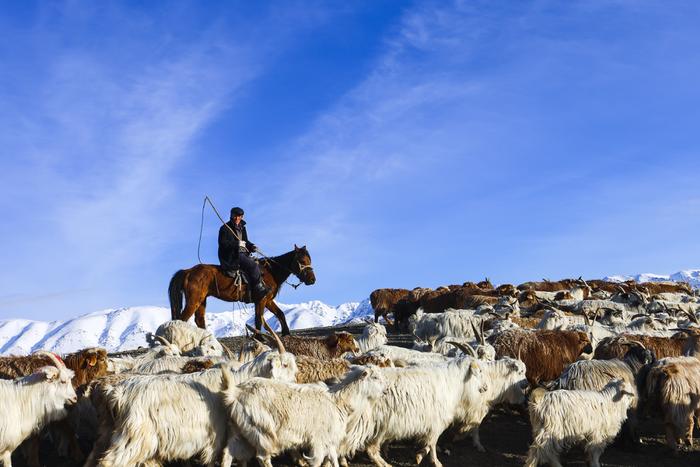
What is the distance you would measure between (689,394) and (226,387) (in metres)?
5.45

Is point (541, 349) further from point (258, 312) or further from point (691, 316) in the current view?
point (258, 312)

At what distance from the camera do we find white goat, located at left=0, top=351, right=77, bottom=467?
7242mm

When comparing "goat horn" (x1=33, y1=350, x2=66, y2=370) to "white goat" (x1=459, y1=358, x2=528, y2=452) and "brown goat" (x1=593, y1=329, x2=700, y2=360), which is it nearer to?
"white goat" (x1=459, y1=358, x2=528, y2=452)

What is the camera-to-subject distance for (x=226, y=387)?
23.2 ft

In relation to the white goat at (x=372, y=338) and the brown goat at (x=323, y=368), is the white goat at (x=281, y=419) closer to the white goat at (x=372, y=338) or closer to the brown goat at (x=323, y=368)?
the brown goat at (x=323, y=368)

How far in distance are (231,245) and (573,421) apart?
8.97 m

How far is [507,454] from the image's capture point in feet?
28.3

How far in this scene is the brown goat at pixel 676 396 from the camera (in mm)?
8422

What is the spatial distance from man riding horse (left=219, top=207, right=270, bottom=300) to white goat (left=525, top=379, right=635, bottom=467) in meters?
8.37

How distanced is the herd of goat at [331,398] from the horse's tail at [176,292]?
393 cm

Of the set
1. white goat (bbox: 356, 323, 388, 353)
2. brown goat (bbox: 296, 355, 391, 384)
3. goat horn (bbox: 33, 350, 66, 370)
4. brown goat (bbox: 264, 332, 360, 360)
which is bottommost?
brown goat (bbox: 296, 355, 391, 384)

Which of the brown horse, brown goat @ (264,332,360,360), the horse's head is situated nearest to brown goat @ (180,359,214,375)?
brown goat @ (264,332,360,360)

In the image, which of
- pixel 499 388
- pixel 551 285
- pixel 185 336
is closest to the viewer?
pixel 499 388

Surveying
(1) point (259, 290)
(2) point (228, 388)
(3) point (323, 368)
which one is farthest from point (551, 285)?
(2) point (228, 388)
